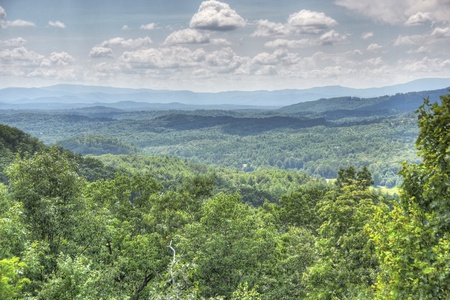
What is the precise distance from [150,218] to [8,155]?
4837 inches

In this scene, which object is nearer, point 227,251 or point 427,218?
point 427,218

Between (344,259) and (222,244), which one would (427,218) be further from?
(222,244)

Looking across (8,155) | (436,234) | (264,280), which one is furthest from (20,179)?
(8,155)

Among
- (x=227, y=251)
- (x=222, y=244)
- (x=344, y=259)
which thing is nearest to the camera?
A: (x=344, y=259)

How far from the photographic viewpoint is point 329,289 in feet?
73.8

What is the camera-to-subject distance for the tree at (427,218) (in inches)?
393

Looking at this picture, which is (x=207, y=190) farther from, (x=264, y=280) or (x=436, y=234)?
(x=436, y=234)

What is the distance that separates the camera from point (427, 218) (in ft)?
36.2

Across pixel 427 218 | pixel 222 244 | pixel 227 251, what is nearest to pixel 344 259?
pixel 227 251

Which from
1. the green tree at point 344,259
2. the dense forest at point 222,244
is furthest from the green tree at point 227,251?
the green tree at point 344,259

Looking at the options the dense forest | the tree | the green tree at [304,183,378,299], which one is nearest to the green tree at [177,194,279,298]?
the dense forest

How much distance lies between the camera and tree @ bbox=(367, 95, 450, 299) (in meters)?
9.98

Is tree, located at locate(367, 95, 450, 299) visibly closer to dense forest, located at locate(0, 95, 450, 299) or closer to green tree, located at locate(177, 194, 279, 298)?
dense forest, located at locate(0, 95, 450, 299)

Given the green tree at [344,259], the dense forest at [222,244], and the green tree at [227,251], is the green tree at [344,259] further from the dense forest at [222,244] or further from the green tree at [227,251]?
the green tree at [227,251]
